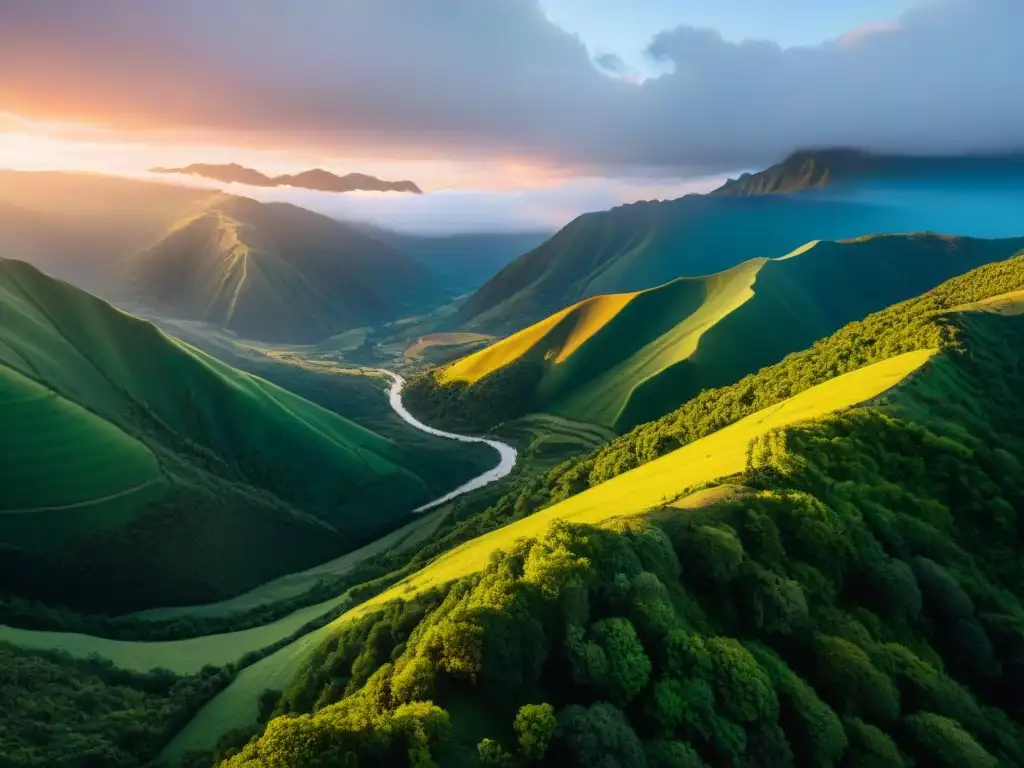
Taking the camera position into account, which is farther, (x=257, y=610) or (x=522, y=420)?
(x=522, y=420)

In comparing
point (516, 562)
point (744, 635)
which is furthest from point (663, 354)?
point (744, 635)

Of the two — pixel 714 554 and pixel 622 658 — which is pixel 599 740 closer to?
pixel 622 658

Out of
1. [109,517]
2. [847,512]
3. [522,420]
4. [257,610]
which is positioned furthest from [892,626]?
[522,420]

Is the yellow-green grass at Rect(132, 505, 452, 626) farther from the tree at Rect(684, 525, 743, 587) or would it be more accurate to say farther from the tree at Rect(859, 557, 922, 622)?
the tree at Rect(859, 557, 922, 622)

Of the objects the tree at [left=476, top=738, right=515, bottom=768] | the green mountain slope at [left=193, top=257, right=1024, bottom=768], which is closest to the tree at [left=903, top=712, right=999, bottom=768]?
the green mountain slope at [left=193, top=257, right=1024, bottom=768]

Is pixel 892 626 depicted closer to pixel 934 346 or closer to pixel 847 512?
pixel 847 512

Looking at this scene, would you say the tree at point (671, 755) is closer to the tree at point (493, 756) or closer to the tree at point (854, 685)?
the tree at point (493, 756)
